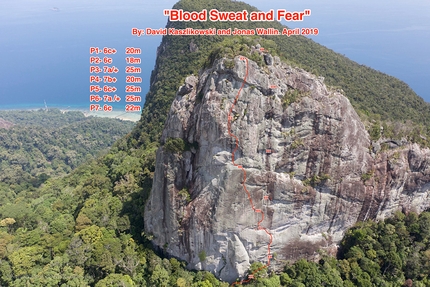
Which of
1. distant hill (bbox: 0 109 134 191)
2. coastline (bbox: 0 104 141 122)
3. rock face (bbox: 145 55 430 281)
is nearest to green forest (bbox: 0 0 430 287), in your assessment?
rock face (bbox: 145 55 430 281)

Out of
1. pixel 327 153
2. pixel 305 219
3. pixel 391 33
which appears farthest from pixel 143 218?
pixel 391 33

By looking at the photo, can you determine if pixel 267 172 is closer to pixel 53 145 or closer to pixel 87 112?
pixel 53 145

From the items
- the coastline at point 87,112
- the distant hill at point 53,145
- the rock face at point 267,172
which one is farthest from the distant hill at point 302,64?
the coastline at point 87,112

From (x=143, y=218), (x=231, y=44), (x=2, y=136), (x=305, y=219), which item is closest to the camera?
(x=231, y=44)

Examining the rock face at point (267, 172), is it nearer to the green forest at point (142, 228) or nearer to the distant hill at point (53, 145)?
the green forest at point (142, 228)

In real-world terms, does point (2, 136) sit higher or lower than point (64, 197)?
higher

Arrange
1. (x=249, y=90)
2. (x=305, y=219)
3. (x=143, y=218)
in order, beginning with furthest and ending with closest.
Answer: (x=143, y=218), (x=305, y=219), (x=249, y=90)

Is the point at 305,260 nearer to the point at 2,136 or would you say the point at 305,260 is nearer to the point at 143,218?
the point at 143,218
